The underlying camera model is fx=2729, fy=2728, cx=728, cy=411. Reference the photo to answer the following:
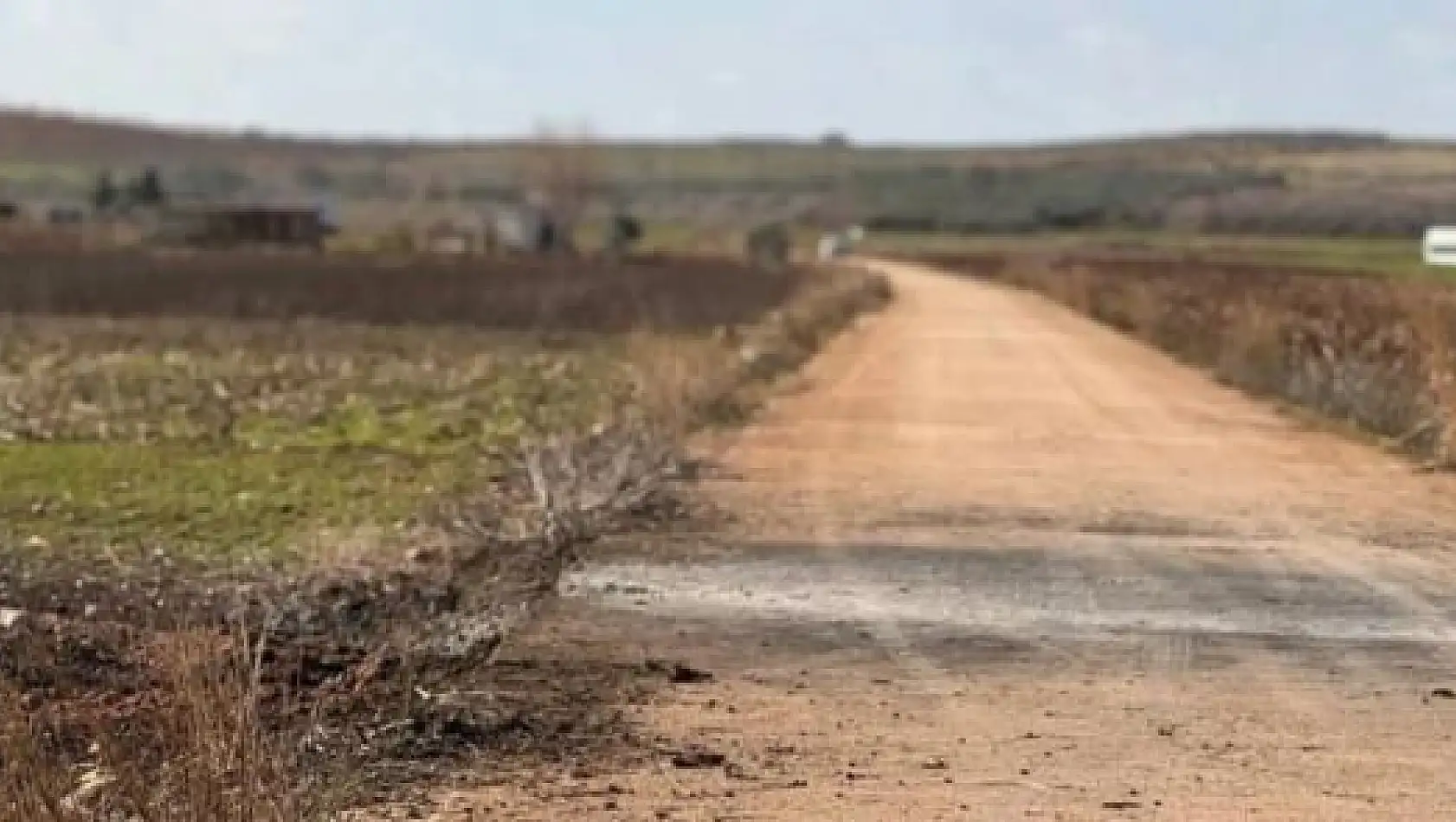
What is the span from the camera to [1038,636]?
13.8 metres

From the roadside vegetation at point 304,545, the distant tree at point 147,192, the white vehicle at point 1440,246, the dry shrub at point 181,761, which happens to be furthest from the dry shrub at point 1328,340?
the distant tree at point 147,192

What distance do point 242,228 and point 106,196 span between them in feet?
112

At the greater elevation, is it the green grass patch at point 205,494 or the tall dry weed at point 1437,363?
the tall dry weed at point 1437,363

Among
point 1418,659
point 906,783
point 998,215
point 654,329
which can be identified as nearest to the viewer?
point 906,783

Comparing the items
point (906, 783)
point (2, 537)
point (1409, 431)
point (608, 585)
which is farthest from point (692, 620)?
point (1409, 431)

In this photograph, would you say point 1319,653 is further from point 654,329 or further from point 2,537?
point 654,329

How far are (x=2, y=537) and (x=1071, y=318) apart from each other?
5133cm

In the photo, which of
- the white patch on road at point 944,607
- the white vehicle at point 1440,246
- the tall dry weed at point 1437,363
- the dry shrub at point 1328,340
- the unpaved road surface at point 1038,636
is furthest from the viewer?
the white vehicle at point 1440,246

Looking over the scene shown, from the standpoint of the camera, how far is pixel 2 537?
1767 cm

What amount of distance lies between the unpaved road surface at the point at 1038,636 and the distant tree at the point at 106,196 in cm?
13027

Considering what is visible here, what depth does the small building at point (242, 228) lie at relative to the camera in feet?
391

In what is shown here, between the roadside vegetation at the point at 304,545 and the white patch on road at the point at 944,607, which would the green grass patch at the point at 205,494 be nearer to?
the roadside vegetation at the point at 304,545

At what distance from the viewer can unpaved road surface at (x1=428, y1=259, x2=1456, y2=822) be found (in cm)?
1011

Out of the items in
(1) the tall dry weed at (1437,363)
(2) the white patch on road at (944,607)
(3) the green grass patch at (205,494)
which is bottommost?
(3) the green grass patch at (205,494)
